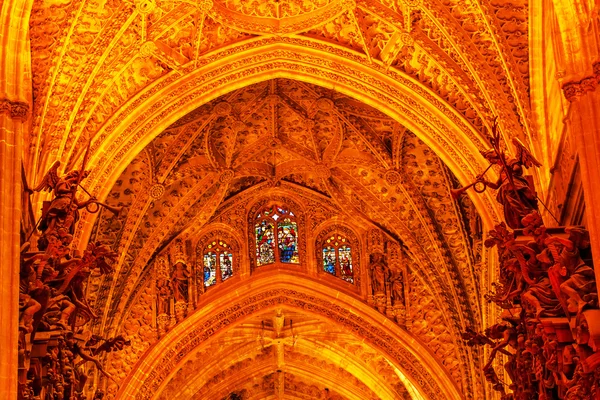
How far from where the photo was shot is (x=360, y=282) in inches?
1220

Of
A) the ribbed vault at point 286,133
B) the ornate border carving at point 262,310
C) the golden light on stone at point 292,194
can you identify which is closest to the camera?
the golden light on stone at point 292,194

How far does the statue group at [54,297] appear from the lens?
1995 cm

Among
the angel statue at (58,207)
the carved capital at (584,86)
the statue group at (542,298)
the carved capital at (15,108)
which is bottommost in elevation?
the statue group at (542,298)

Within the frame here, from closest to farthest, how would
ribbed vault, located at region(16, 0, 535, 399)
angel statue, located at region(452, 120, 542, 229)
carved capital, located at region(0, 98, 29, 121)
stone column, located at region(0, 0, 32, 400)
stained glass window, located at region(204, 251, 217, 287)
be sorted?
stone column, located at region(0, 0, 32, 400) → carved capital, located at region(0, 98, 29, 121) → angel statue, located at region(452, 120, 542, 229) → ribbed vault, located at region(16, 0, 535, 399) → stained glass window, located at region(204, 251, 217, 287)

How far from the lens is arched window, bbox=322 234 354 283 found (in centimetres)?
3128

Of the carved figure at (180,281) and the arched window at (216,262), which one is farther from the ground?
the arched window at (216,262)

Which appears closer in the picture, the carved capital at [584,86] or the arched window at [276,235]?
the carved capital at [584,86]

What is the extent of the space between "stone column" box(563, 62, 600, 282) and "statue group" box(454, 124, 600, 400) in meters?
0.95

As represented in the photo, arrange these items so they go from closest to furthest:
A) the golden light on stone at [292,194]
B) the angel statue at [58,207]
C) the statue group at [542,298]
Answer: the statue group at [542,298], the golden light on stone at [292,194], the angel statue at [58,207]

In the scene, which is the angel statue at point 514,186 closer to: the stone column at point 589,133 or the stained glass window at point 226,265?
the stone column at point 589,133

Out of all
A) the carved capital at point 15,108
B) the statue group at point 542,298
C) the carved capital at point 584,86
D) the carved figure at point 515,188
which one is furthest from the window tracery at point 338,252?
the carved capital at point 584,86

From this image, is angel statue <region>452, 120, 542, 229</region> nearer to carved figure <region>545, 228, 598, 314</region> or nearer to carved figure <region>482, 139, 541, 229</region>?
carved figure <region>482, 139, 541, 229</region>

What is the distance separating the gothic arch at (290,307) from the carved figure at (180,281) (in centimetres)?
42

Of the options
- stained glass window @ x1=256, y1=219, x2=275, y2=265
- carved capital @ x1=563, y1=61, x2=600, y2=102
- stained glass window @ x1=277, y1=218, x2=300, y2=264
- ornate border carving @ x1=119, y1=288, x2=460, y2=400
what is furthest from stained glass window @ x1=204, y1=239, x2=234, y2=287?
carved capital @ x1=563, y1=61, x2=600, y2=102
